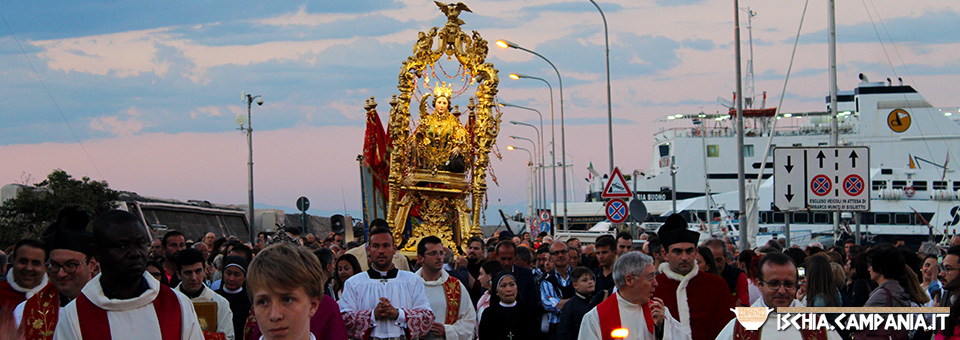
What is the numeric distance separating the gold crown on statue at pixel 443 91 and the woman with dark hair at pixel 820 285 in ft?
38.7

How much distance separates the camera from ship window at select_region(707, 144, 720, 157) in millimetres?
64500

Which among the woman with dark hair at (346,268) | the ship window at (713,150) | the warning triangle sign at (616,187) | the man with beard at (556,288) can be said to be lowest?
the man with beard at (556,288)

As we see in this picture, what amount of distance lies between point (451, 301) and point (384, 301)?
136cm

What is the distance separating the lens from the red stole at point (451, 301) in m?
8.85

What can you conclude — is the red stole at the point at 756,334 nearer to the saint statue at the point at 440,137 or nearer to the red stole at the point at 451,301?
the red stole at the point at 451,301

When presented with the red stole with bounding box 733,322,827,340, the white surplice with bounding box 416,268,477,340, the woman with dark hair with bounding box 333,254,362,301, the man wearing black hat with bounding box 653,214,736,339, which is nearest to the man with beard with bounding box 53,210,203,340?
the red stole with bounding box 733,322,827,340

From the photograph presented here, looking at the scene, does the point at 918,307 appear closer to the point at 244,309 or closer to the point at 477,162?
the point at 244,309

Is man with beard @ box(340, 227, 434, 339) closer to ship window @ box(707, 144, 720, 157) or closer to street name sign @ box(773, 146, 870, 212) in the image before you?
street name sign @ box(773, 146, 870, 212)

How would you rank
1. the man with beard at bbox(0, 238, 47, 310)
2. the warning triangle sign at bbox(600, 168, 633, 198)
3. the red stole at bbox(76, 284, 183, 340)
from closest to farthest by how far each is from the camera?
1. the red stole at bbox(76, 284, 183, 340)
2. the man with beard at bbox(0, 238, 47, 310)
3. the warning triangle sign at bbox(600, 168, 633, 198)

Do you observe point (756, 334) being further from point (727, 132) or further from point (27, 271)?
point (727, 132)

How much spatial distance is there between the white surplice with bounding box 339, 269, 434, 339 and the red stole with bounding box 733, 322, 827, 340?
2870 millimetres

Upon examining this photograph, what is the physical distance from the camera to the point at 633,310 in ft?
21.7

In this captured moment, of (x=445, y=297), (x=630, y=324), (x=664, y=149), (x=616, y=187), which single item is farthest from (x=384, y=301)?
(x=664, y=149)

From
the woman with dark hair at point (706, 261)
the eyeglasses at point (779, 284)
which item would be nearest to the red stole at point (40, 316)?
the eyeglasses at point (779, 284)
